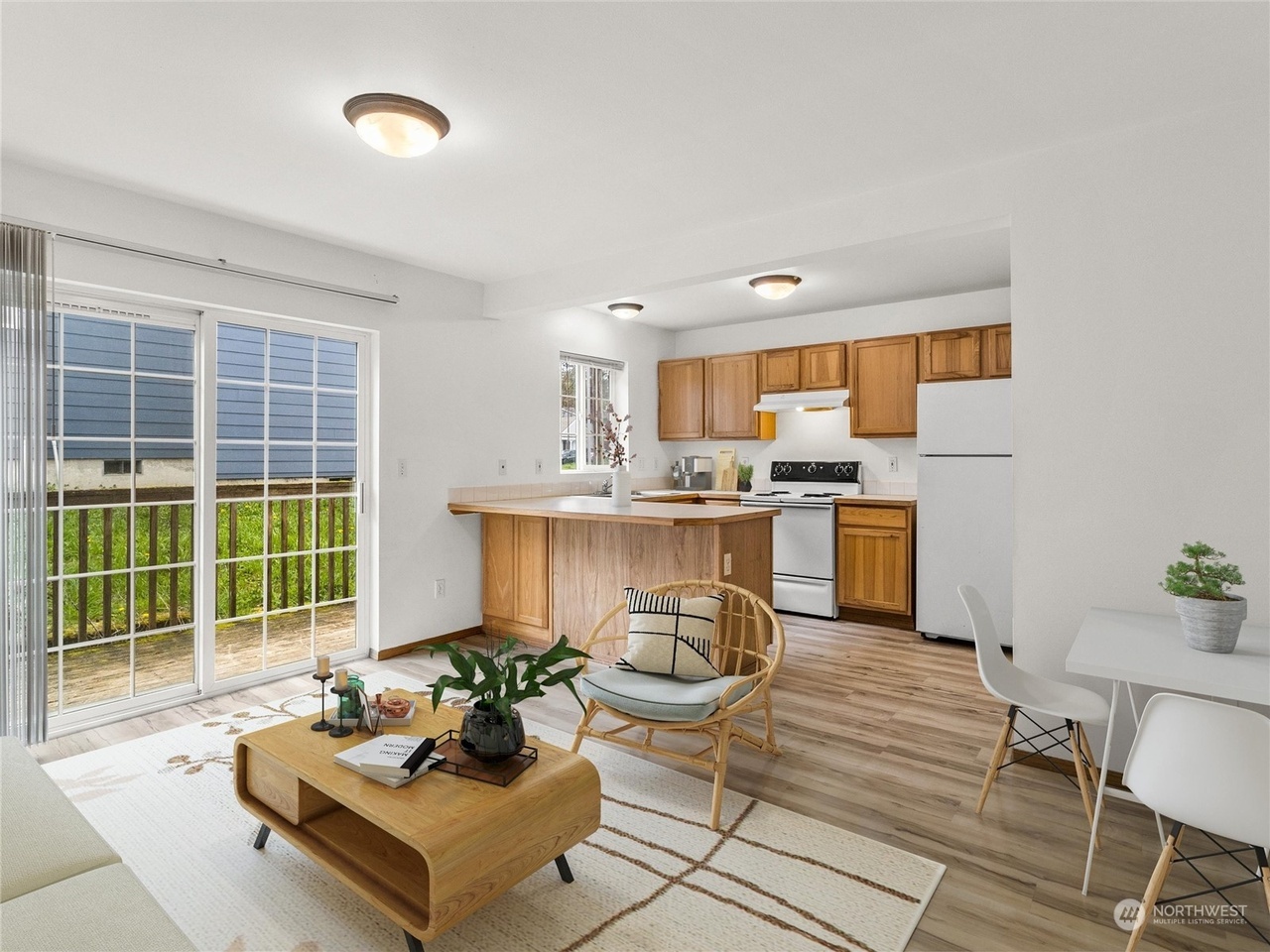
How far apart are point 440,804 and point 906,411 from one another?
179 inches

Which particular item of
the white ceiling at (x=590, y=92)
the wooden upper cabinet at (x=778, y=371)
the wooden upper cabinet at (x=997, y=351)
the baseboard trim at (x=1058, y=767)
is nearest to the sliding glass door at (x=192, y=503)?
the white ceiling at (x=590, y=92)

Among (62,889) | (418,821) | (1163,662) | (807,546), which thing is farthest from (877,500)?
(62,889)

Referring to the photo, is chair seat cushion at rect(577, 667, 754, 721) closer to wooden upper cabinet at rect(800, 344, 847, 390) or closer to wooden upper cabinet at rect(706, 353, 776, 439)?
wooden upper cabinet at rect(800, 344, 847, 390)

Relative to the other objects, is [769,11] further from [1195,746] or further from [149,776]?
[149,776]

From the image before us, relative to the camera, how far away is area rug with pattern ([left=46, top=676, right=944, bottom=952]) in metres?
1.83

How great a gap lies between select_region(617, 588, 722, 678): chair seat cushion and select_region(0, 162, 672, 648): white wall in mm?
2151

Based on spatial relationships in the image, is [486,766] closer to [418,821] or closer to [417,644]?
[418,821]

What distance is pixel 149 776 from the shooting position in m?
2.70

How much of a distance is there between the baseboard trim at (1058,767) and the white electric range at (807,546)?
2424 mm

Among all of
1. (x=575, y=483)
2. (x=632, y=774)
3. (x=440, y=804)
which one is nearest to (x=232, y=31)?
(x=440, y=804)

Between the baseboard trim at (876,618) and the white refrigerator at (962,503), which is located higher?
the white refrigerator at (962,503)

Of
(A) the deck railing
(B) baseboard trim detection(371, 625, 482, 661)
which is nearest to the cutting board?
(B) baseboard trim detection(371, 625, 482, 661)

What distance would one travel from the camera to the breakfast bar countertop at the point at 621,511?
→ 11.8 ft

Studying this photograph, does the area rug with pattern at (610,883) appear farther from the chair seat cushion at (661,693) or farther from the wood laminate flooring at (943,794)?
the chair seat cushion at (661,693)
